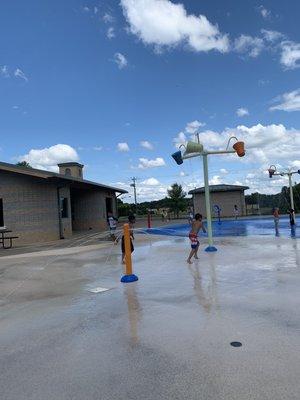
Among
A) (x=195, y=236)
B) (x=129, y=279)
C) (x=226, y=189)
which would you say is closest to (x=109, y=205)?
(x=226, y=189)

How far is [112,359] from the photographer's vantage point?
4539mm

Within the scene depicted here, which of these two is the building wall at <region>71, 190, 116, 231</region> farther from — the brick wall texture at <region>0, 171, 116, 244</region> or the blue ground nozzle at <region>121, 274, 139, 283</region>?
the blue ground nozzle at <region>121, 274, 139, 283</region>

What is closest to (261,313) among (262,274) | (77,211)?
(262,274)

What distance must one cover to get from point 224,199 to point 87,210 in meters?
17.9

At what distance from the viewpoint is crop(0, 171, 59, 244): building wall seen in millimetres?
22328

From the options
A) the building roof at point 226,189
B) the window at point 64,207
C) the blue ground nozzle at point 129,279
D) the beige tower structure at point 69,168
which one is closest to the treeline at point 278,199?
the building roof at point 226,189

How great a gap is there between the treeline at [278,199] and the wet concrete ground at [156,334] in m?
43.7

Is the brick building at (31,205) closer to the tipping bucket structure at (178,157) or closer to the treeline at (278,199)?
the tipping bucket structure at (178,157)

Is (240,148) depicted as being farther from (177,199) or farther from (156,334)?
(177,199)

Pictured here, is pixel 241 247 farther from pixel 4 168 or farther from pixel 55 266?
pixel 4 168

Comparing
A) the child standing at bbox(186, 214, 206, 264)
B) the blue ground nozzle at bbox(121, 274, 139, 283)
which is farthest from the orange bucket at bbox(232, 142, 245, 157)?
the blue ground nozzle at bbox(121, 274, 139, 283)

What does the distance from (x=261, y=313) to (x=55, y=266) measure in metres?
7.63

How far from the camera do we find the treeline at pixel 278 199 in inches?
2050

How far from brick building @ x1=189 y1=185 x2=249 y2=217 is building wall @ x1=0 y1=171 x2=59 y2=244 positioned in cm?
2415
